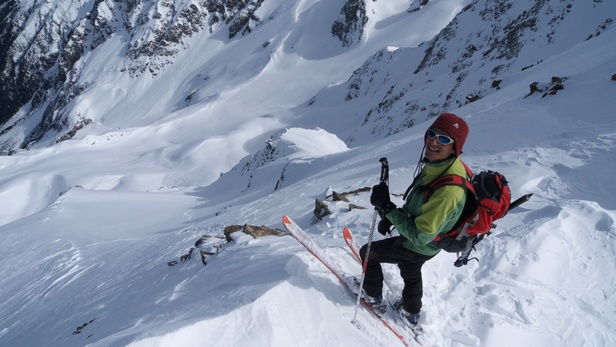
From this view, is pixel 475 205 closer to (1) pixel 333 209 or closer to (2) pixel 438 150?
(2) pixel 438 150

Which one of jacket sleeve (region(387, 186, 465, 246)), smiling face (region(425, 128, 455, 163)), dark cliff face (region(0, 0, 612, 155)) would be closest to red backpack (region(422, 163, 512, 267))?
jacket sleeve (region(387, 186, 465, 246))

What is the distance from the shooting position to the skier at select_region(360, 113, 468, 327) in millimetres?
2600

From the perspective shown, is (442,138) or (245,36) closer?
(442,138)

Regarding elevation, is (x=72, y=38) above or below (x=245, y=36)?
above

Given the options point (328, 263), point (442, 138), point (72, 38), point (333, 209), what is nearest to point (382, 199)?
point (442, 138)

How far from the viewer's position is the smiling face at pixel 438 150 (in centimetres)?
270

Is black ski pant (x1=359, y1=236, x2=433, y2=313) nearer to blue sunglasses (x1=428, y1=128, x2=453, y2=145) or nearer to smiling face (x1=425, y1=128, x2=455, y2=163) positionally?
smiling face (x1=425, y1=128, x2=455, y2=163)

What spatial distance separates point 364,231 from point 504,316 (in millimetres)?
2276

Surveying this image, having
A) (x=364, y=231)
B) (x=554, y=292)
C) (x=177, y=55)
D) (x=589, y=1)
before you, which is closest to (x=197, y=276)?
(x=364, y=231)

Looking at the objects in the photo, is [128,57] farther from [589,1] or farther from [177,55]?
[589,1]

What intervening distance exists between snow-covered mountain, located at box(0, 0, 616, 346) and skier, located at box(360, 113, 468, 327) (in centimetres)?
37

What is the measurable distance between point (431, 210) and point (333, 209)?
3848mm

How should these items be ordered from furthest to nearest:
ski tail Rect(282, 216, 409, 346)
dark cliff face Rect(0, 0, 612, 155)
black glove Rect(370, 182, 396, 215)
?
1. dark cliff face Rect(0, 0, 612, 155)
2. ski tail Rect(282, 216, 409, 346)
3. black glove Rect(370, 182, 396, 215)

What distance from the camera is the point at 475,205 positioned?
2.73 m
